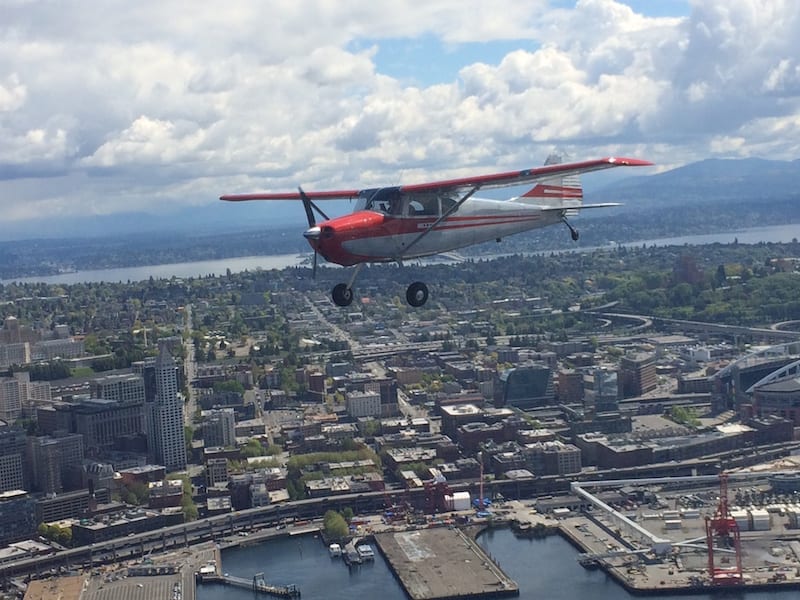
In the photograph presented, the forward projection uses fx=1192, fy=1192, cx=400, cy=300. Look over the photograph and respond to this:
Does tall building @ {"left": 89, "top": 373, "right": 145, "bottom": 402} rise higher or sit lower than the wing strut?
lower

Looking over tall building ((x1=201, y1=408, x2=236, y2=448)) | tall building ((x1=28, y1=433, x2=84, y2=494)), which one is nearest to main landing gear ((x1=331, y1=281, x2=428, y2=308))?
tall building ((x1=28, y1=433, x2=84, y2=494))

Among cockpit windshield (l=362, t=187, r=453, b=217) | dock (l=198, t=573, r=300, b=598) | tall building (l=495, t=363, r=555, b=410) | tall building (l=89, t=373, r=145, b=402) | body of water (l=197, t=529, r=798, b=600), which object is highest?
cockpit windshield (l=362, t=187, r=453, b=217)

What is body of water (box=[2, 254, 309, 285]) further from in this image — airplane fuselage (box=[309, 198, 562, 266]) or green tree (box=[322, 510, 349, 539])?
airplane fuselage (box=[309, 198, 562, 266])

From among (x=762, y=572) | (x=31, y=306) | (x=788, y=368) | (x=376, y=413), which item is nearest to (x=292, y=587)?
(x=762, y=572)

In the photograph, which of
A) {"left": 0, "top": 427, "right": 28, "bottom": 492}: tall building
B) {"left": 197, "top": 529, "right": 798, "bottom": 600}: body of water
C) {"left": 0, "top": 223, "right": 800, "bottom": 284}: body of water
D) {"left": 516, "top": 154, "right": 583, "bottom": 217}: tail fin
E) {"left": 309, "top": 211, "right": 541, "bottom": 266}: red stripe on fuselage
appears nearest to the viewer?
{"left": 309, "top": 211, "right": 541, "bottom": 266}: red stripe on fuselage

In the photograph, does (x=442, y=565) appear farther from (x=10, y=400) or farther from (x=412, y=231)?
(x=10, y=400)

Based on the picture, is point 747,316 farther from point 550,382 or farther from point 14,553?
point 14,553
